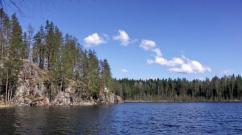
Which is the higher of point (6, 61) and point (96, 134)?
point (6, 61)

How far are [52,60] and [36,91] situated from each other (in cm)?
2121

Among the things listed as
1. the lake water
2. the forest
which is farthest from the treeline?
the lake water

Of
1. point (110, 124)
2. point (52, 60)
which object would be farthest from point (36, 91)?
point (110, 124)

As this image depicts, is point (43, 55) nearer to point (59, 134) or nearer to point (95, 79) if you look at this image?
point (95, 79)

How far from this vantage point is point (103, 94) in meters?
185

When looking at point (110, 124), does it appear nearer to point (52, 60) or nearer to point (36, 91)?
point (36, 91)

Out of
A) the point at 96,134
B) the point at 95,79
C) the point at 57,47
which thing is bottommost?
the point at 96,134

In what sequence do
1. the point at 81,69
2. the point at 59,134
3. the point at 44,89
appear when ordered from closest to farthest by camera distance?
1. the point at 59,134
2. the point at 44,89
3. the point at 81,69

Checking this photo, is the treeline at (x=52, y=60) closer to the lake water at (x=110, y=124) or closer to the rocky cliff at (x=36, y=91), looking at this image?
the rocky cliff at (x=36, y=91)

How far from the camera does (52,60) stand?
143250mm

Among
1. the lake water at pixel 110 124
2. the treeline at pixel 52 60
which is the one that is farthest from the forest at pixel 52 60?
the lake water at pixel 110 124

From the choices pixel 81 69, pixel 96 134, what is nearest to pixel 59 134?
pixel 96 134

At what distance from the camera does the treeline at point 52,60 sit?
113m

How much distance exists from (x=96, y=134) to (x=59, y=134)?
4.08 meters
